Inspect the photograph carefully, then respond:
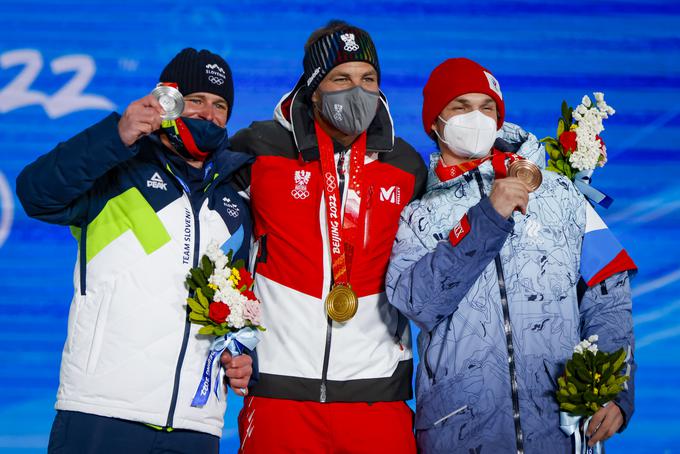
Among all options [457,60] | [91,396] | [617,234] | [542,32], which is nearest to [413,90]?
[542,32]

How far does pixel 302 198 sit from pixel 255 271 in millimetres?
278

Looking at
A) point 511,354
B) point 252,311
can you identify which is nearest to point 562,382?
point 511,354

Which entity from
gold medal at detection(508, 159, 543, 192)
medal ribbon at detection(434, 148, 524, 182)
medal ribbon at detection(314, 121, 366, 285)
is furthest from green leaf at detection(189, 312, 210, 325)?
gold medal at detection(508, 159, 543, 192)

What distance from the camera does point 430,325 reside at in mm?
2463

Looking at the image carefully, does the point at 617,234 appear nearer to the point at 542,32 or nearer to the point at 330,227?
the point at 542,32

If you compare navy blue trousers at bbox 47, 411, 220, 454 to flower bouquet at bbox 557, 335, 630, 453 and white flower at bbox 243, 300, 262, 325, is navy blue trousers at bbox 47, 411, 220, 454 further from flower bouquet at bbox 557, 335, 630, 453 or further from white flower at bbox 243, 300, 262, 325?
flower bouquet at bbox 557, 335, 630, 453

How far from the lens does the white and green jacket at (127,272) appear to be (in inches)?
90.8

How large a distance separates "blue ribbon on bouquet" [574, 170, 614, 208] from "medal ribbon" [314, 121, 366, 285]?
0.68 meters

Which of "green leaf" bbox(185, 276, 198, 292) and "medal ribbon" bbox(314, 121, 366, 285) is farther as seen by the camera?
"medal ribbon" bbox(314, 121, 366, 285)

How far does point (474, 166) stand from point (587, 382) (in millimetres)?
705

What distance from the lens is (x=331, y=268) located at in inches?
106

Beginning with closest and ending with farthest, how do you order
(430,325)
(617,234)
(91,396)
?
(91,396) → (430,325) → (617,234)

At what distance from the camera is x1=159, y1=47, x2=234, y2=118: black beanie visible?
270 centimetres

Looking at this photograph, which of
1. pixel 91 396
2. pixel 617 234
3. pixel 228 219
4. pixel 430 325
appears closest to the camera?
pixel 91 396
